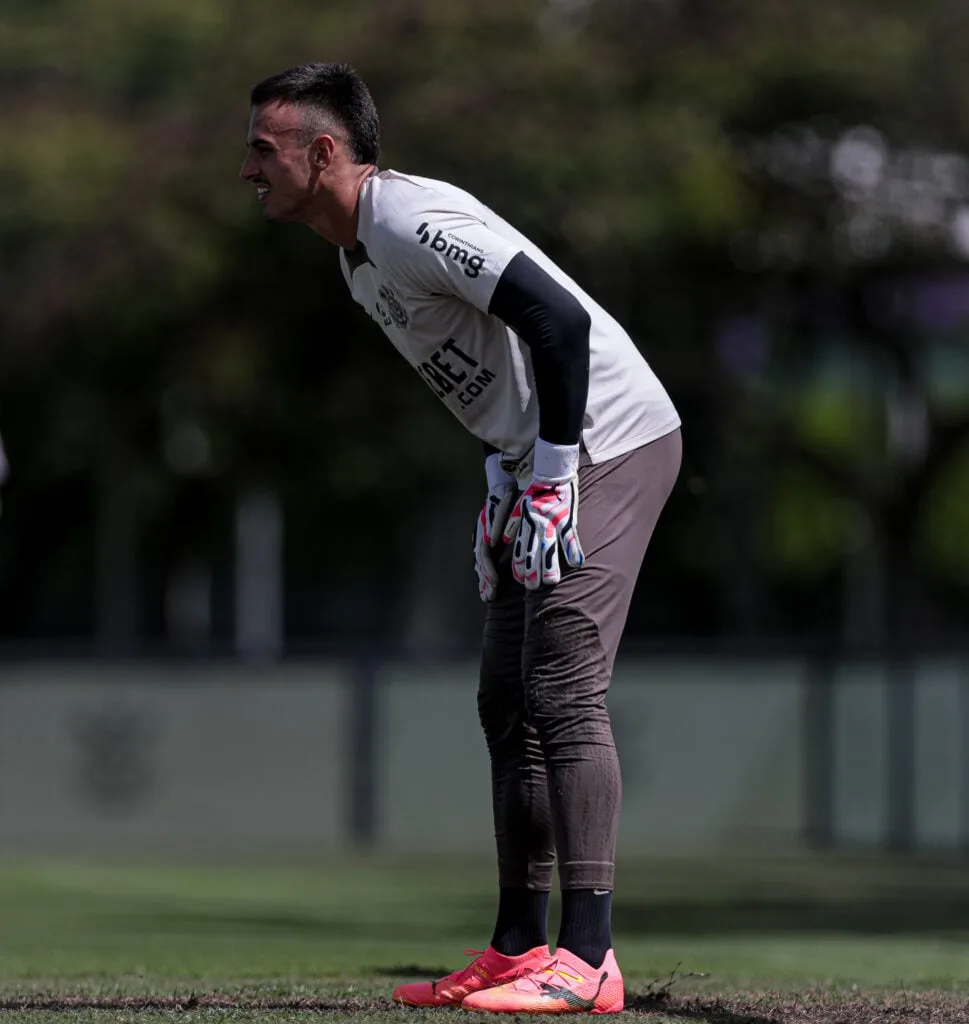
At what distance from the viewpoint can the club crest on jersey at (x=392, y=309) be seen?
5125 millimetres

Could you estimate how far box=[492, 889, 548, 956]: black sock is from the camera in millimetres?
5391

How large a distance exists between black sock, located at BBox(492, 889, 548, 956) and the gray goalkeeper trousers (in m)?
0.03

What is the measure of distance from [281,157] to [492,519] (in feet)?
3.19

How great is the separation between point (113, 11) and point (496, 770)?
30.3 meters

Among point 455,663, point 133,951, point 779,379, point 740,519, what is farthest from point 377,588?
point 133,951

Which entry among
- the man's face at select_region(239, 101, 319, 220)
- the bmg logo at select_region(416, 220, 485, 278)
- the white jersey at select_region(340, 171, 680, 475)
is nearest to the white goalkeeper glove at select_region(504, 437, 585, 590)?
the white jersey at select_region(340, 171, 680, 475)

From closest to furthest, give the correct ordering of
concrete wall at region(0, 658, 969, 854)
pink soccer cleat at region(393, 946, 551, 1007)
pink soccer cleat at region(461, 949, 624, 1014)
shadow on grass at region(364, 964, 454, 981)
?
1. pink soccer cleat at region(461, 949, 624, 1014)
2. pink soccer cleat at region(393, 946, 551, 1007)
3. shadow on grass at region(364, 964, 454, 981)
4. concrete wall at region(0, 658, 969, 854)

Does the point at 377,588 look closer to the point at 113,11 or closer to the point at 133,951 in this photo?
the point at 113,11

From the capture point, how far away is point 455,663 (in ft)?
55.3

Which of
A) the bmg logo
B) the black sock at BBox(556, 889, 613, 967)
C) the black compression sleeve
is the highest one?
the bmg logo

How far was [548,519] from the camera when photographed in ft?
16.4

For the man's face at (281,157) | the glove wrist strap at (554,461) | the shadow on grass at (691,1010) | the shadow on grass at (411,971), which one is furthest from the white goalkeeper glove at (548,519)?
the shadow on grass at (411,971)

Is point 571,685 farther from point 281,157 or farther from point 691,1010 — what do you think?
point 281,157

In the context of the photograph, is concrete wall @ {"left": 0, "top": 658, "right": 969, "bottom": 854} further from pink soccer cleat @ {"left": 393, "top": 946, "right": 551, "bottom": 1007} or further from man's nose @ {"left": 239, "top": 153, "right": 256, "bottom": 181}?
man's nose @ {"left": 239, "top": 153, "right": 256, "bottom": 181}
